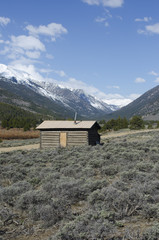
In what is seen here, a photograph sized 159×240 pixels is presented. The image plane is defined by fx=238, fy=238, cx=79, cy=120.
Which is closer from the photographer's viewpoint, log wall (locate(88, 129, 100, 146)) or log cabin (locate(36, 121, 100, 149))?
log cabin (locate(36, 121, 100, 149))

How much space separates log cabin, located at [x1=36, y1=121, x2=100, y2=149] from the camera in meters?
27.9

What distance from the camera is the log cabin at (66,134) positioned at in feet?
91.5

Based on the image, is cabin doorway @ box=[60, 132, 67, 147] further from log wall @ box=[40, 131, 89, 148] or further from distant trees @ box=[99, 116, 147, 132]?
distant trees @ box=[99, 116, 147, 132]

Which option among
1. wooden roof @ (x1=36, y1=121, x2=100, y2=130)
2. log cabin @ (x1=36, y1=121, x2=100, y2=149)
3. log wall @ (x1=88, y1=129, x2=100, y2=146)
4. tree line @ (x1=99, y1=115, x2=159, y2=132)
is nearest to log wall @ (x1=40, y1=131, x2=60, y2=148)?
log cabin @ (x1=36, y1=121, x2=100, y2=149)

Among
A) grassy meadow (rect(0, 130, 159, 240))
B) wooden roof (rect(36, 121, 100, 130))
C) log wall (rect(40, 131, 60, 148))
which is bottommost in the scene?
grassy meadow (rect(0, 130, 159, 240))

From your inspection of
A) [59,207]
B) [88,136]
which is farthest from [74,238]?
[88,136]

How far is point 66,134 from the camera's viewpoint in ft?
92.6

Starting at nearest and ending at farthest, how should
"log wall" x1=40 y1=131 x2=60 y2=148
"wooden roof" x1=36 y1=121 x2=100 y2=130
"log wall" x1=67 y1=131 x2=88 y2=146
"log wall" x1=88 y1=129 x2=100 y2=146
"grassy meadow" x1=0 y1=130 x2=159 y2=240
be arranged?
"grassy meadow" x1=0 y1=130 x2=159 y2=240, "log wall" x1=67 y1=131 x2=88 y2=146, "wooden roof" x1=36 y1=121 x2=100 y2=130, "log wall" x1=40 y1=131 x2=60 y2=148, "log wall" x1=88 y1=129 x2=100 y2=146

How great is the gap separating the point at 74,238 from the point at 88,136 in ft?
75.7

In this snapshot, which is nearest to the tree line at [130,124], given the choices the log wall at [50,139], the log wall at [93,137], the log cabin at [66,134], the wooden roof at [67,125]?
the log wall at [93,137]

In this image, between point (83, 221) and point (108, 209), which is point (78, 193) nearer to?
point (108, 209)

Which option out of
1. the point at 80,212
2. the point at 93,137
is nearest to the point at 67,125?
the point at 93,137

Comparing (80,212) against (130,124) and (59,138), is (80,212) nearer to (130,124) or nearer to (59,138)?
(59,138)

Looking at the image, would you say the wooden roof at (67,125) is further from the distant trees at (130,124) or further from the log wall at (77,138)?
the distant trees at (130,124)
